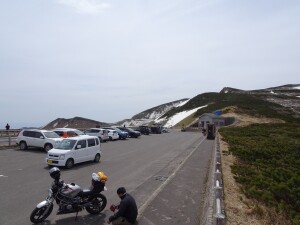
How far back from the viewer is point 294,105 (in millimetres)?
119438

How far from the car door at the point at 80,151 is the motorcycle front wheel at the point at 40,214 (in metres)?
10.8

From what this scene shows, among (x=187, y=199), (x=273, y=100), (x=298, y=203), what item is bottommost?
(x=298, y=203)

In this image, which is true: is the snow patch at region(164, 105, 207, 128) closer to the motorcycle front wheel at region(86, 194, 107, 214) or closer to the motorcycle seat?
the motorcycle front wheel at region(86, 194, 107, 214)

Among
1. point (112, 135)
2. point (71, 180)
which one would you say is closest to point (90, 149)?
point (71, 180)

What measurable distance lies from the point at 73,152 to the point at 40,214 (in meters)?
10.6

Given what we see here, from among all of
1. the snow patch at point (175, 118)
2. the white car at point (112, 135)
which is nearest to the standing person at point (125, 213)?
the white car at point (112, 135)

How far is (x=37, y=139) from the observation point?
91.8ft

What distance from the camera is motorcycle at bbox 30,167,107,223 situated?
9.65m

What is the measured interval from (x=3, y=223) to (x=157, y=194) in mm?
5517

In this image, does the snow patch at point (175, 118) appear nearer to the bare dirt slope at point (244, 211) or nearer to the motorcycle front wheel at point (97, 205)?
the bare dirt slope at point (244, 211)

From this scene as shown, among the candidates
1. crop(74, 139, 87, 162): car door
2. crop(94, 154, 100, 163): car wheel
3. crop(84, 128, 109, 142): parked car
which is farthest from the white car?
crop(74, 139, 87, 162): car door

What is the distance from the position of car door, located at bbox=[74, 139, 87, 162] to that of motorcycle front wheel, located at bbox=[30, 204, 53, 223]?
10.8 metres

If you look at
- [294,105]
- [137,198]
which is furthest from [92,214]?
[294,105]

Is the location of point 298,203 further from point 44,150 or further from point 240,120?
point 240,120
